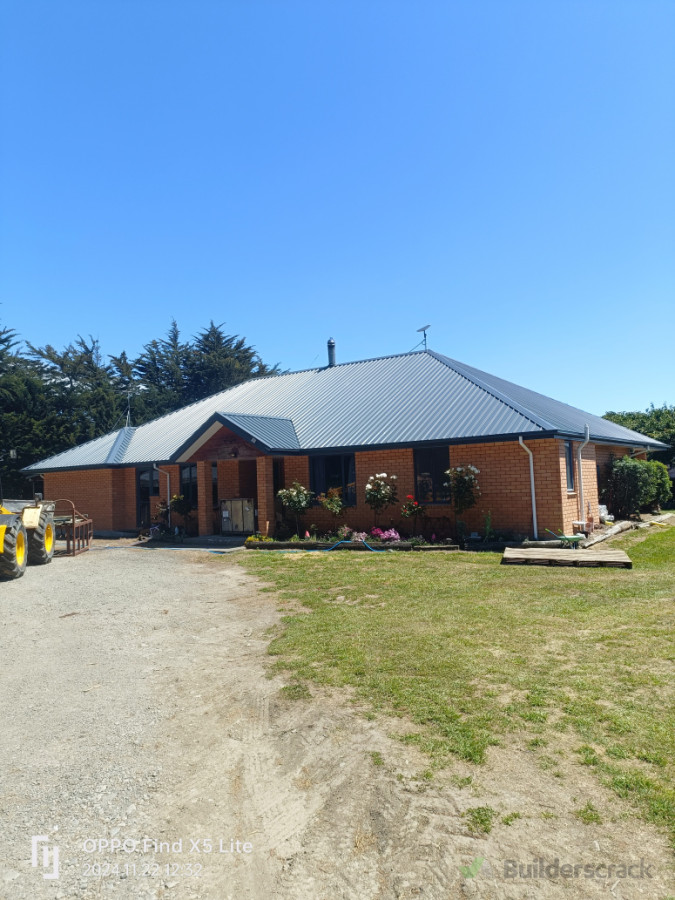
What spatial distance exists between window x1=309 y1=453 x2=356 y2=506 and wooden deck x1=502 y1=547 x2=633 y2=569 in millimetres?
5918

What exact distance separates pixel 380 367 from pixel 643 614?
16.2 meters

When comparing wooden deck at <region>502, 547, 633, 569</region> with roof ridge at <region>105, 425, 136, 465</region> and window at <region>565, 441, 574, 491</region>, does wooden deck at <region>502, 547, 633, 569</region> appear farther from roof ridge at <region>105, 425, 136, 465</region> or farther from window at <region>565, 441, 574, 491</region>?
roof ridge at <region>105, 425, 136, 465</region>

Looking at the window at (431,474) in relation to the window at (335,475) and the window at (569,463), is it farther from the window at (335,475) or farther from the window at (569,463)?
the window at (569,463)

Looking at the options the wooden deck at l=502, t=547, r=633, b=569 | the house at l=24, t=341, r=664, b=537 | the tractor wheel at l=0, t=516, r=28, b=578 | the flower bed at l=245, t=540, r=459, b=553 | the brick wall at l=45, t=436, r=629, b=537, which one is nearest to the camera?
the wooden deck at l=502, t=547, r=633, b=569

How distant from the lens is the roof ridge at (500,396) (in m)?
14.9

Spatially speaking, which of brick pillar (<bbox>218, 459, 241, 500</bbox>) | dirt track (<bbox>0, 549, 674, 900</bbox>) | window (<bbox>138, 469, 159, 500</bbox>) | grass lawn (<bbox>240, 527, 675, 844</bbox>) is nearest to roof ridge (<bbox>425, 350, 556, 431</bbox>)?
grass lawn (<bbox>240, 527, 675, 844</bbox>)

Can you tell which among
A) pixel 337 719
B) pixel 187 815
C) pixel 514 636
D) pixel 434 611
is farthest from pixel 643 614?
pixel 187 815

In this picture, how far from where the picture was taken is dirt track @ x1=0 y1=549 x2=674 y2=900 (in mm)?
3041

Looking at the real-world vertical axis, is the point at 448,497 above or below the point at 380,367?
below

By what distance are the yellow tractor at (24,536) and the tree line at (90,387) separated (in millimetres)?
14441

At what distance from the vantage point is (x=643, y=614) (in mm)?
7641

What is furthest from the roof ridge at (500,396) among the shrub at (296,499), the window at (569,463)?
the shrub at (296,499)

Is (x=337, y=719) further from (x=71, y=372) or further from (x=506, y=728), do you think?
(x=71, y=372)

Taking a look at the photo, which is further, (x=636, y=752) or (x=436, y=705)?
(x=436, y=705)
